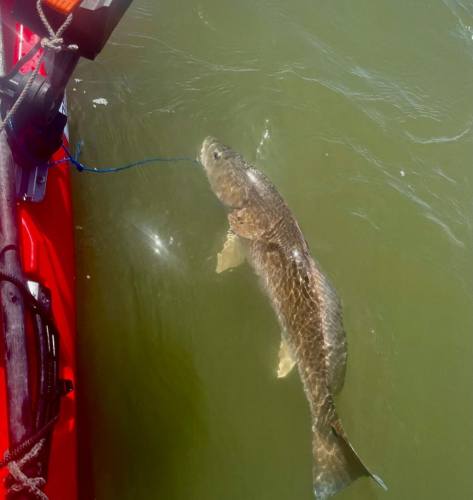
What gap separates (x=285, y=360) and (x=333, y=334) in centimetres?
57

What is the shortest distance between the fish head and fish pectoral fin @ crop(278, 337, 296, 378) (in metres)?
1.65

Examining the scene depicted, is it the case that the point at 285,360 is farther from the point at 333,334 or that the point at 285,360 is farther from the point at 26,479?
the point at 26,479

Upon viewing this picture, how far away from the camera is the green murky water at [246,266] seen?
Answer: 12.6ft

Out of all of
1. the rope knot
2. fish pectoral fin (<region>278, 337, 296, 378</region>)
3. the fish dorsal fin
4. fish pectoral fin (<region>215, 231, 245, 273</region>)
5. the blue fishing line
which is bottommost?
fish pectoral fin (<region>278, 337, 296, 378</region>)

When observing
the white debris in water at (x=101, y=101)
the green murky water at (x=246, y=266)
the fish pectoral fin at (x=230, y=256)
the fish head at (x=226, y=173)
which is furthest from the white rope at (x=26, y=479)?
the white debris in water at (x=101, y=101)

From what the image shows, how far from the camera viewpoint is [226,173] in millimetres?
4910

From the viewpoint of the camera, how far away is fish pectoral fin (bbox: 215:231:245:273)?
4.58 m

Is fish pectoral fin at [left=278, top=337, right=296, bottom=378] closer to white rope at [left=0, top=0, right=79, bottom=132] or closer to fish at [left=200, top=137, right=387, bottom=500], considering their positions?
fish at [left=200, top=137, right=387, bottom=500]

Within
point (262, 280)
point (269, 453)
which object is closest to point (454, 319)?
point (262, 280)

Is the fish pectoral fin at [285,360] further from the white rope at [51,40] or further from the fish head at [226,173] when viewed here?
the white rope at [51,40]

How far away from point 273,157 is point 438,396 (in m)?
3.49

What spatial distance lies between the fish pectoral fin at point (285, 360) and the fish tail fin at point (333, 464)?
64cm

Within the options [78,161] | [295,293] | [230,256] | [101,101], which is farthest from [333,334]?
[101,101]

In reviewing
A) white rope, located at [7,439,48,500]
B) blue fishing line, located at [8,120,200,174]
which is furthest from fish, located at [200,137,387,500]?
white rope, located at [7,439,48,500]
